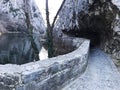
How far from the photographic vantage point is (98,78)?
7160 mm

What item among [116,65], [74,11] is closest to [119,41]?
[116,65]

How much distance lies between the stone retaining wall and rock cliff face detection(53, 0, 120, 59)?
15.5 feet

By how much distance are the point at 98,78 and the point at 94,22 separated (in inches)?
249

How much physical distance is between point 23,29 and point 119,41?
2823 centimetres

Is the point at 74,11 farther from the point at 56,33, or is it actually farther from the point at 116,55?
the point at 116,55

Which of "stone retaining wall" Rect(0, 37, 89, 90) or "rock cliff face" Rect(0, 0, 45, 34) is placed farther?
"rock cliff face" Rect(0, 0, 45, 34)

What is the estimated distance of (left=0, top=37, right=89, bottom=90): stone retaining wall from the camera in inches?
166

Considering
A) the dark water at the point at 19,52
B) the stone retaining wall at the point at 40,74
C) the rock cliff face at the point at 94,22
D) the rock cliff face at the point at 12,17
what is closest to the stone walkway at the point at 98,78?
the stone retaining wall at the point at 40,74

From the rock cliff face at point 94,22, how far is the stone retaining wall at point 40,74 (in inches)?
185

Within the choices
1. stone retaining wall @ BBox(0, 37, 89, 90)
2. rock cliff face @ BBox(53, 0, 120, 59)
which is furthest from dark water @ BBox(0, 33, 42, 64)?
stone retaining wall @ BBox(0, 37, 89, 90)

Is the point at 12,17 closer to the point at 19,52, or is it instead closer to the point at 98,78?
the point at 19,52

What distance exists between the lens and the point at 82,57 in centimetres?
705

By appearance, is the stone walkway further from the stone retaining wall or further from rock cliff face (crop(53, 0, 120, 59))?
rock cliff face (crop(53, 0, 120, 59))

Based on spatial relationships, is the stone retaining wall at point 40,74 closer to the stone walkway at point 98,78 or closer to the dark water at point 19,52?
the stone walkway at point 98,78
